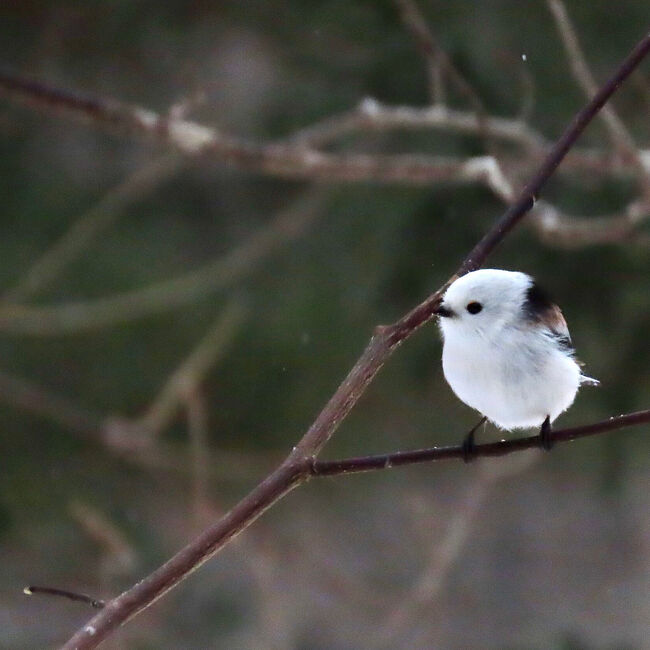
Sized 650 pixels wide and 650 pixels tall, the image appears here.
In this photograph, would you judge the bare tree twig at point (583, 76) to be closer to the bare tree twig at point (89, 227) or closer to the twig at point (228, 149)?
the twig at point (228, 149)

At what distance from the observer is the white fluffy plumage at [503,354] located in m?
1.26

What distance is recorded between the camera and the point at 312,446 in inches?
38.9

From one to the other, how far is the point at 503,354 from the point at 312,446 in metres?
0.38

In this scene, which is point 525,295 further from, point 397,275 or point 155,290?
point 155,290

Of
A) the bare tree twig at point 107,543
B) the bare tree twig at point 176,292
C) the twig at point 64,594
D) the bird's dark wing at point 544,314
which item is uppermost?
the bare tree twig at point 176,292

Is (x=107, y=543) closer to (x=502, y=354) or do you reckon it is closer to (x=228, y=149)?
(x=228, y=149)

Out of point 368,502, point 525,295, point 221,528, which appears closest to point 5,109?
point 368,502

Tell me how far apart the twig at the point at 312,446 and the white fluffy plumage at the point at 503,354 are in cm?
14

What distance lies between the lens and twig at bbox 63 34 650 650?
923 mm

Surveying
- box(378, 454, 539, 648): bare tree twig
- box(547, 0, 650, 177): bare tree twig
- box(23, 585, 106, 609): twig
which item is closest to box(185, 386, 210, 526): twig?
box(378, 454, 539, 648): bare tree twig

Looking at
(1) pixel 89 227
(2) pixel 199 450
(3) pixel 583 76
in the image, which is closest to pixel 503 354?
(3) pixel 583 76

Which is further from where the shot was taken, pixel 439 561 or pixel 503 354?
pixel 439 561

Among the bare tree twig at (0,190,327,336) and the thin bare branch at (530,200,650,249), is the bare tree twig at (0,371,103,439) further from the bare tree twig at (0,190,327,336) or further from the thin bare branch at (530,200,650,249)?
the thin bare branch at (530,200,650,249)

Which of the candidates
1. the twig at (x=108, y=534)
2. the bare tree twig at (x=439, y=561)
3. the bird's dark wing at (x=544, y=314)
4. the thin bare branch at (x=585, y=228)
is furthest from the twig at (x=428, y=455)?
the bare tree twig at (x=439, y=561)
